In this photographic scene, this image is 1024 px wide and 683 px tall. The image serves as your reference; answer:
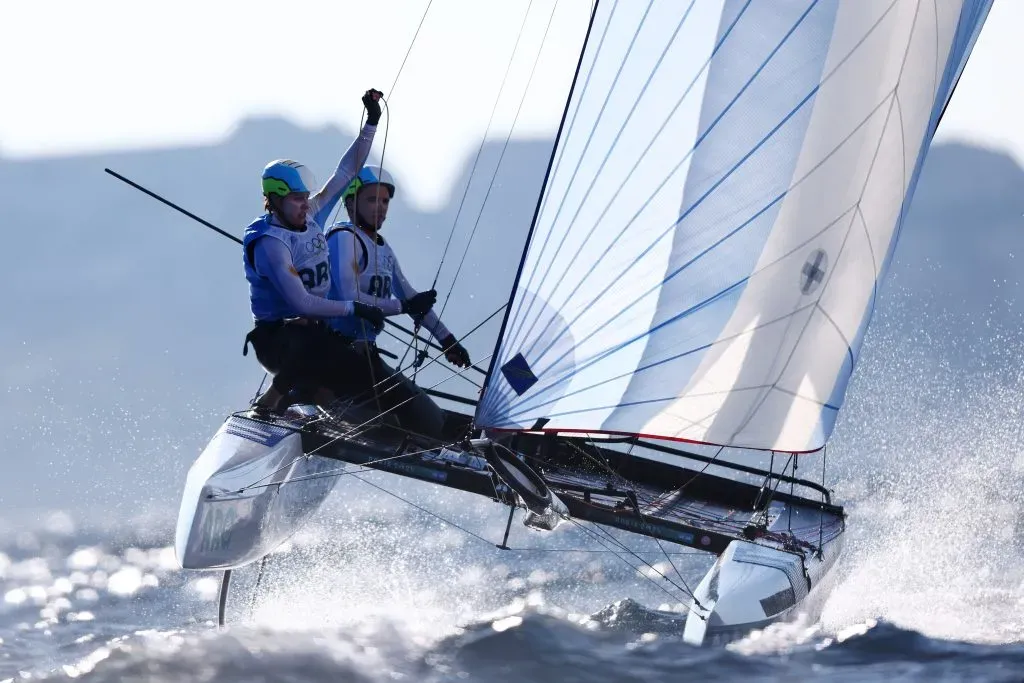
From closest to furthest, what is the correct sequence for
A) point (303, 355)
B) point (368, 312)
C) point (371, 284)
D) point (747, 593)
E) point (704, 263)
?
point (747, 593) < point (704, 263) < point (368, 312) < point (303, 355) < point (371, 284)

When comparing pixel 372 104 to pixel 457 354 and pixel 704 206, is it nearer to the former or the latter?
pixel 457 354

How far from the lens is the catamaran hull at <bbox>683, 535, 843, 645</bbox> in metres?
4.13

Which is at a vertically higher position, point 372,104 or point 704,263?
point 372,104

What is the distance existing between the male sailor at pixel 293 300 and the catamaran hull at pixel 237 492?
29cm

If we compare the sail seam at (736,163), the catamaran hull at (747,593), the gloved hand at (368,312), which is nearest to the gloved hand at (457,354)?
the gloved hand at (368,312)

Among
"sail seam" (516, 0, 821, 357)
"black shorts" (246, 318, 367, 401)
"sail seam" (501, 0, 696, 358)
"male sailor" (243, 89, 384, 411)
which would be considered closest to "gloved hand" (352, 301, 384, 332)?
"male sailor" (243, 89, 384, 411)

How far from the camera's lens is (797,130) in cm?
430

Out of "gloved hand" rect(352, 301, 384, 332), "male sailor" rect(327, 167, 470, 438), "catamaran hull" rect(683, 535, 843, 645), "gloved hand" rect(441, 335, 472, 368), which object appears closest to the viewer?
"catamaran hull" rect(683, 535, 843, 645)

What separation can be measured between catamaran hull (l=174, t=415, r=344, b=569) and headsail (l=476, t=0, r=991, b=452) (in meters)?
0.90

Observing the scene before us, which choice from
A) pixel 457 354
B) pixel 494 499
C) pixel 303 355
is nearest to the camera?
pixel 494 499

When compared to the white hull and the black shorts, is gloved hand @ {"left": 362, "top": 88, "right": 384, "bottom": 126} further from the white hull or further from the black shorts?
the white hull

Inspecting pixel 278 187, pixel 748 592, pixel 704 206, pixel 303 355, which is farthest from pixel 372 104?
pixel 748 592

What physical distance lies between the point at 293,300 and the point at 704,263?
62.9 inches

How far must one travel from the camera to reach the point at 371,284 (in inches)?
212
